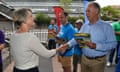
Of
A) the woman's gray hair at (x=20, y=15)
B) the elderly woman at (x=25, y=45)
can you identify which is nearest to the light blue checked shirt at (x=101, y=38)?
the elderly woman at (x=25, y=45)

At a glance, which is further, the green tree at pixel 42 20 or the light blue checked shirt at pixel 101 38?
the green tree at pixel 42 20

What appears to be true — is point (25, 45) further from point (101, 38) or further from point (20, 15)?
point (101, 38)

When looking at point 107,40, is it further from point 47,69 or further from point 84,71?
point 47,69

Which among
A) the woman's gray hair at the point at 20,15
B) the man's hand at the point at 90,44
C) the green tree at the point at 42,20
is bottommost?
the green tree at the point at 42,20

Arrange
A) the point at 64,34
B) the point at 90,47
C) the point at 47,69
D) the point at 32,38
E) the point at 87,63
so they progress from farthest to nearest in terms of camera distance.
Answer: the point at 47,69 → the point at 64,34 → the point at 87,63 → the point at 90,47 → the point at 32,38

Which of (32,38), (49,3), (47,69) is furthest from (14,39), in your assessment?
(49,3)

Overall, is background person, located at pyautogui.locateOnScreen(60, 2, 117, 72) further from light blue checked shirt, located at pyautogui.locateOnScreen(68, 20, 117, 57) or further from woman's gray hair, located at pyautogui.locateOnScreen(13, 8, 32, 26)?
woman's gray hair, located at pyautogui.locateOnScreen(13, 8, 32, 26)

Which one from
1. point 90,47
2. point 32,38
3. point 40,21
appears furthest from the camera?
point 40,21

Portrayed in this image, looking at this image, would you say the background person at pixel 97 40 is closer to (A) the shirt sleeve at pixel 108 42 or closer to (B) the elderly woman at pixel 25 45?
(A) the shirt sleeve at pixel 108 42

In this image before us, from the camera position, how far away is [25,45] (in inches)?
169

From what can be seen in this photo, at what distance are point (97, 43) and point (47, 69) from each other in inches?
232

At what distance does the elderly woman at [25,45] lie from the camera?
428cm

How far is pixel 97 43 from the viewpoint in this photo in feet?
16.7

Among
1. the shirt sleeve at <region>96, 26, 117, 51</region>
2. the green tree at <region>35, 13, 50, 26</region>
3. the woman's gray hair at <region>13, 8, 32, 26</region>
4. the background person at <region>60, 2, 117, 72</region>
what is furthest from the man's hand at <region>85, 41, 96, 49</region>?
the green tree at <region>35, 13, 50, 26</region>
